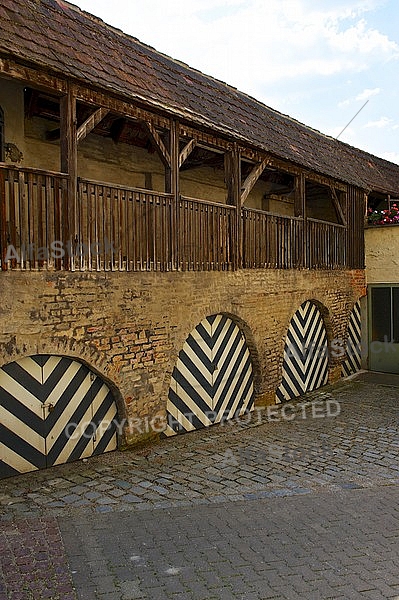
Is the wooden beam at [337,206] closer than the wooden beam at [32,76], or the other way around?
the wooden beam at [32,76]

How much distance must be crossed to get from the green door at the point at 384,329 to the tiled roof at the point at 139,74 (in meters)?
3.10

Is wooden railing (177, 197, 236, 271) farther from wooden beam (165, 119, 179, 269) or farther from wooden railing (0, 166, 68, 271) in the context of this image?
wooden railing (0, 166, 68, 271)

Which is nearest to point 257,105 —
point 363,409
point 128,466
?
point 363,409

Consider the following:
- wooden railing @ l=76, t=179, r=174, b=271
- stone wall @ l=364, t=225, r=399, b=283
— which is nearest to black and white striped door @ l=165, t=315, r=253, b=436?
wooden railing @ l=76, t=179, r=174, b=271

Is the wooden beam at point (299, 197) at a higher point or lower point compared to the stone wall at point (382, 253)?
higher

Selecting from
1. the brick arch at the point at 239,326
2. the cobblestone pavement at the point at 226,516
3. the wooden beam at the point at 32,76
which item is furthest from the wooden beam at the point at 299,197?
the wooden beam at the point at 32,76

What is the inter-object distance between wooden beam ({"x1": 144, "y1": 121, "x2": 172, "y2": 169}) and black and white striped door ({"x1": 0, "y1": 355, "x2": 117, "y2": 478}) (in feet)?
11.0

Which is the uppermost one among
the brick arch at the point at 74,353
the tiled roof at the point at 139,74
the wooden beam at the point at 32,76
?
the tiled roof at the point at 139,74

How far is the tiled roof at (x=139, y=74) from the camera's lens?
6.45 meters

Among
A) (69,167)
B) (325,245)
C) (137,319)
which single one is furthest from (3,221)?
(325,245)

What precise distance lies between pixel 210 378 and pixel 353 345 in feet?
20.3

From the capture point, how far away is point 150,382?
7.95m

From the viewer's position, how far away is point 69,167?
6785 mm

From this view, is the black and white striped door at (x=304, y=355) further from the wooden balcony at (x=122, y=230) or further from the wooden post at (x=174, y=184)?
the wooden post at (x=174, y=184)
